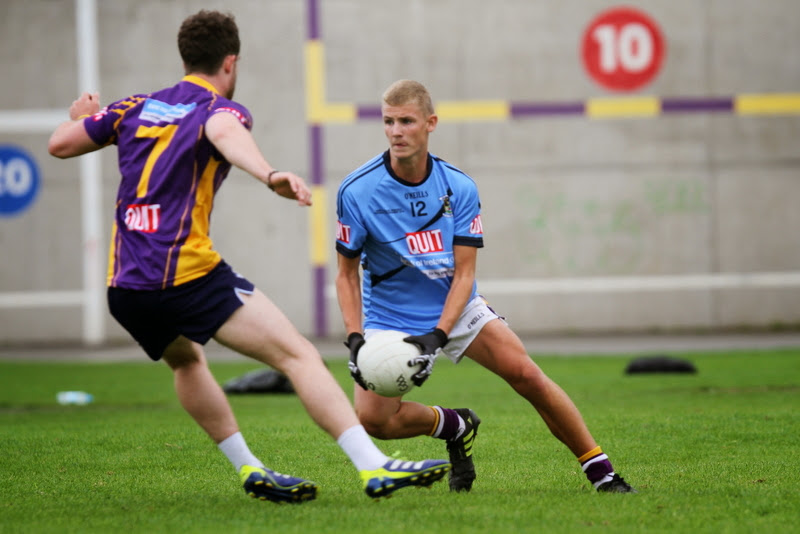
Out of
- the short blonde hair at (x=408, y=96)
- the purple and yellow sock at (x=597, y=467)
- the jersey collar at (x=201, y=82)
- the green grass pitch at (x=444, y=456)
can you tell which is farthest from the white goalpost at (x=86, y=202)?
the purple and yellow sock at (x=597, y=467)

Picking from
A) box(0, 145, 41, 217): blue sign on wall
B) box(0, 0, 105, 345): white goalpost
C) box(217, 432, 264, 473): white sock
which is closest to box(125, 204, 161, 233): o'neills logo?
box(217, 432, 264, 473): white sock

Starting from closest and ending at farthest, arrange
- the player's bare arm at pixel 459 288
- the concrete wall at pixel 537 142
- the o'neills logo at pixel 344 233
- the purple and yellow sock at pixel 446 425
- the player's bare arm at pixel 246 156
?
the player's bare arm at pixel 246 156 → the player's bare arm at pixel 459 288 → the o'neills logo at pixel 344 233 → the purple and yellow sock at pixel 446 425 → the concrete wall at pixel 537 142

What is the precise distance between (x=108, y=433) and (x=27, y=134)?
13567 millimetres

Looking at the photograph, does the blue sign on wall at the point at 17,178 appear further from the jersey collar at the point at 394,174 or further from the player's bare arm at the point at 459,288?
the player's bare arm at the point at 459,288

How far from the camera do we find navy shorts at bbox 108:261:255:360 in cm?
503

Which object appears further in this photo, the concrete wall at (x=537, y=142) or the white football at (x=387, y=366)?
the concrete wall at (x=537, y=142)

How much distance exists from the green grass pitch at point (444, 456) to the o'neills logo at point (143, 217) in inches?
52.5

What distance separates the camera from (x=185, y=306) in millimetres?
5027

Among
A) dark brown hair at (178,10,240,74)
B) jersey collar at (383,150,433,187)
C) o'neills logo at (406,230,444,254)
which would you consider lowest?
o'neills logo at (406,230,444,254)

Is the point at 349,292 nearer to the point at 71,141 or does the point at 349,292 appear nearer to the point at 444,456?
the point at 71,141

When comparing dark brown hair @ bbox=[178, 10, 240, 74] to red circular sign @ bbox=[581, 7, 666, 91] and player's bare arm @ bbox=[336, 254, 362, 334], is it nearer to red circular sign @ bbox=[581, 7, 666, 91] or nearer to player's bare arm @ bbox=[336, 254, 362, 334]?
player's bare arm @ bbox=[336, 254, 362, 334]

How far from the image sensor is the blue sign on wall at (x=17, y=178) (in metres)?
20.9

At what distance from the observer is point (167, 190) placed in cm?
510

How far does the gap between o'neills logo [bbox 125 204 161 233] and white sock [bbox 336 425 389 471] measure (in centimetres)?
128
